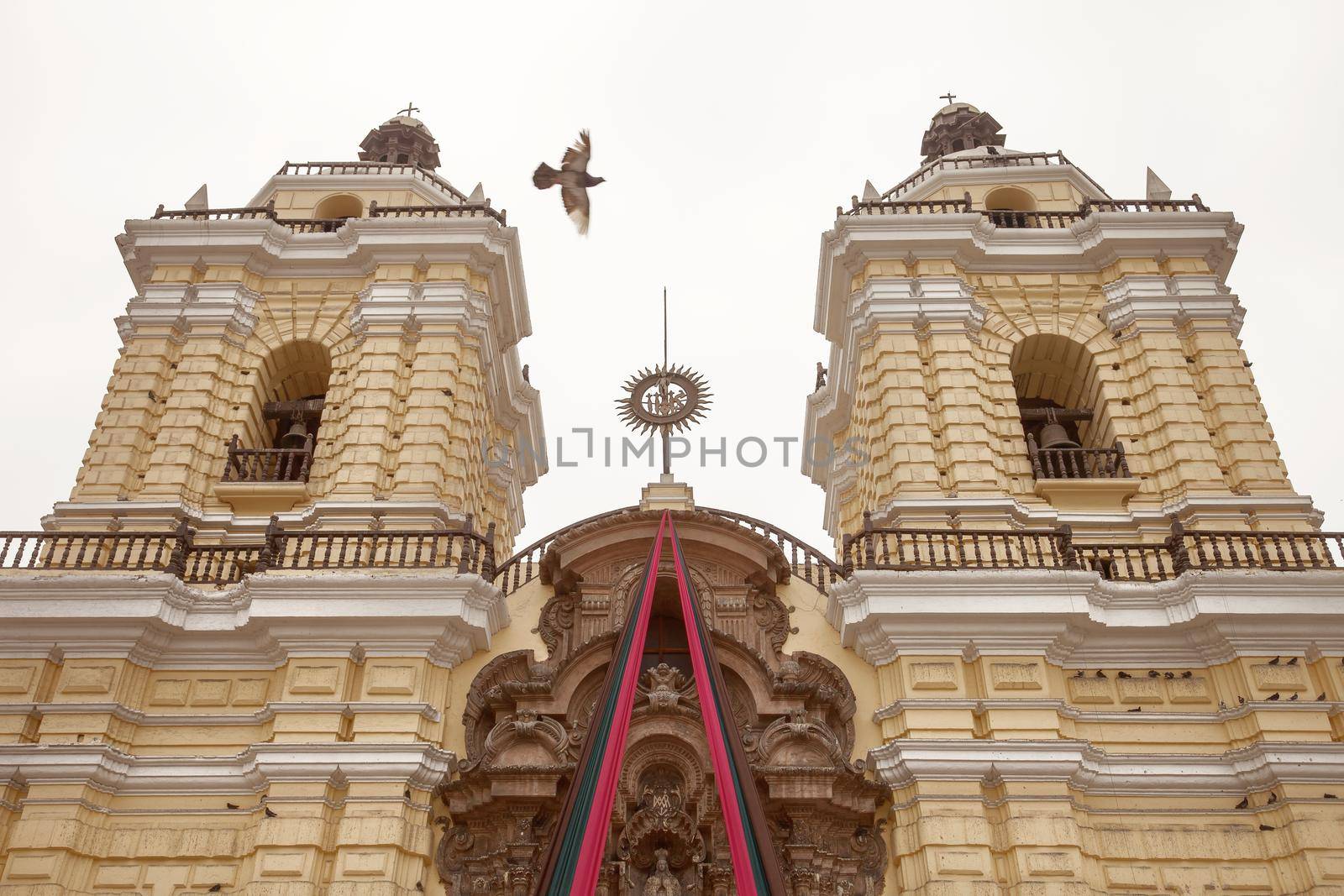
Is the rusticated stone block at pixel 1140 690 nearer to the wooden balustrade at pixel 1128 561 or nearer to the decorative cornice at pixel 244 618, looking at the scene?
the wooden balustrade at pixel 1128 561

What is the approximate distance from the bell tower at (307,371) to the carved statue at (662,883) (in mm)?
5112

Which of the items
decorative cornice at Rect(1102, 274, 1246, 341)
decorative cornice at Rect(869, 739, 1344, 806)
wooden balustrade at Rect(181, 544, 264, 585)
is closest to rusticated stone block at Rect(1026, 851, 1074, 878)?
decorative cornice at Rect(869, 739, 1344, 806)

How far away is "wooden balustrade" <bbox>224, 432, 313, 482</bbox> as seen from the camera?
16734 millimetres

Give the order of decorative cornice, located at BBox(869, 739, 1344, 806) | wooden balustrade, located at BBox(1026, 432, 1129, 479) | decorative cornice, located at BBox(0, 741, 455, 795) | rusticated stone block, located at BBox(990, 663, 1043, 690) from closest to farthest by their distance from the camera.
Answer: decorative cornice, located at BBox(869, 739, 1344, 806)
decorative cornice, located at BBox(0, 741, 455, 795)
rusticated stone block, located at BBox(990, 663, 1043, 690)
wooden balustrade, located at BBox(1026, 432, 1129, 479)

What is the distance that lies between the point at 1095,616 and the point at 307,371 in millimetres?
12465

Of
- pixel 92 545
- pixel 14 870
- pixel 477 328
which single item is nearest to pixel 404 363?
pixel 477 328

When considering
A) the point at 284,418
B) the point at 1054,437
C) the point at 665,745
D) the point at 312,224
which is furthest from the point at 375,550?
the point at 1054,437

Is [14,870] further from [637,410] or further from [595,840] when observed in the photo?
[637,410]

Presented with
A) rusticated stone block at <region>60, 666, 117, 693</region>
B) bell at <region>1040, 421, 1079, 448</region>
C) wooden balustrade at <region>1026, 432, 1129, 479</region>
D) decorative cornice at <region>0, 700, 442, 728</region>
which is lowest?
decorative cornice at <region>0, 700, 442, 728</region>

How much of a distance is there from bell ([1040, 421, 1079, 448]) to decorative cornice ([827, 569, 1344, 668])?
3.78 m

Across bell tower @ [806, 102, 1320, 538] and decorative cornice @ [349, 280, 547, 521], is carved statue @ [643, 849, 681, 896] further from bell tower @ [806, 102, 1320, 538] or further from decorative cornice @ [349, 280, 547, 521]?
decorative cornice @ [349, 280, 547, 521]

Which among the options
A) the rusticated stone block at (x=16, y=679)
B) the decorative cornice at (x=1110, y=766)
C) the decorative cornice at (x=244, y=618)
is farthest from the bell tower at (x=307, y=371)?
the decorative cornice at (x=1110, y=766)

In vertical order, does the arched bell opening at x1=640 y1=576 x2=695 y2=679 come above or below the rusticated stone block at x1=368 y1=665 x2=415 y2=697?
above

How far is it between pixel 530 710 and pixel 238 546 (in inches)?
171
